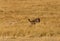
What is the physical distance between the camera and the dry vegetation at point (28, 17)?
1.79m

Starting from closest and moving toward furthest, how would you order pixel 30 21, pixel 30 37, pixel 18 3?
pixel 30 37
pixel 30 21
pixel 18 3

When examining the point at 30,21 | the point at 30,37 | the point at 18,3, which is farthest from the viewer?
the point at 18,3

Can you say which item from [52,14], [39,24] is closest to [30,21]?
[39,24]

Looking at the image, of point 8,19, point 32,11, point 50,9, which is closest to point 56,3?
point 50,9

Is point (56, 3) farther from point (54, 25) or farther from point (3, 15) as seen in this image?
point (3, 15)

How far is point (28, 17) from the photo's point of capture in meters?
1.92

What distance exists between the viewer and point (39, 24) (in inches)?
73.3

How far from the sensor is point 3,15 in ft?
6.35

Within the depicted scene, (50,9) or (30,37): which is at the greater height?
(50,9)

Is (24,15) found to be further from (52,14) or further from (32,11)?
(52,14)

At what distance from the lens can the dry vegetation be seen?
5.89 ft

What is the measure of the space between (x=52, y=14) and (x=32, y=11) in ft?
0.53

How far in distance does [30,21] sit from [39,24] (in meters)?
0.07

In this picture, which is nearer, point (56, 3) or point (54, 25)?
point (54, 25)
